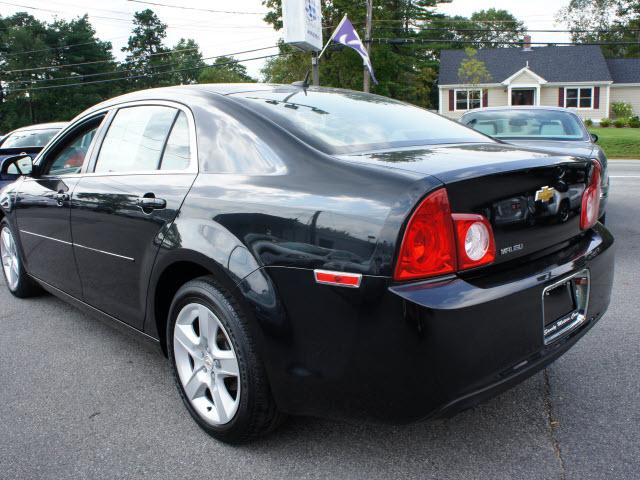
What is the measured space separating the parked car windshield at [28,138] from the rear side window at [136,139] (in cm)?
669

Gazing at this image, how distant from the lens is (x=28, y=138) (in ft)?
30.8

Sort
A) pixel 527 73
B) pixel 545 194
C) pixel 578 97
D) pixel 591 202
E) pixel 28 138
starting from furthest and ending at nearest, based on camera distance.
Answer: pixel 578 97 < pixel 527 73 < pixel 28 138 < pixel 591 202 < pixel 545 194

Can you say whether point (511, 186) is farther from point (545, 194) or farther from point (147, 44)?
point (147, 44)

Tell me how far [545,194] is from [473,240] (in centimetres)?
48

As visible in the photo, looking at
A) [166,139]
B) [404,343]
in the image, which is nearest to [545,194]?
[404,343]

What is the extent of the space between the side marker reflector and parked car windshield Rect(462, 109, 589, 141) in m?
6.21

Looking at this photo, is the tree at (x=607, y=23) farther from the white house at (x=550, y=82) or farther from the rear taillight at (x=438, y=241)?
the rear taillight at (x=438, y=241)

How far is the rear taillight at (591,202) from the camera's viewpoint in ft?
8.50

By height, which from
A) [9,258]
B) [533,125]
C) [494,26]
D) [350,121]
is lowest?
[9,258]

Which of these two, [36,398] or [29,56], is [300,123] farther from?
[29,56]

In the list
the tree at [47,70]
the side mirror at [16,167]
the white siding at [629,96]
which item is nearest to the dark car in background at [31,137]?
the side mirror at [16,167]

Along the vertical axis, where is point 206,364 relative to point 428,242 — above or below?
below

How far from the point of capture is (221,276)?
234 centimetres

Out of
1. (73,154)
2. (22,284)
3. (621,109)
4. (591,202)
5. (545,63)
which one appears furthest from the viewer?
(545,63)
